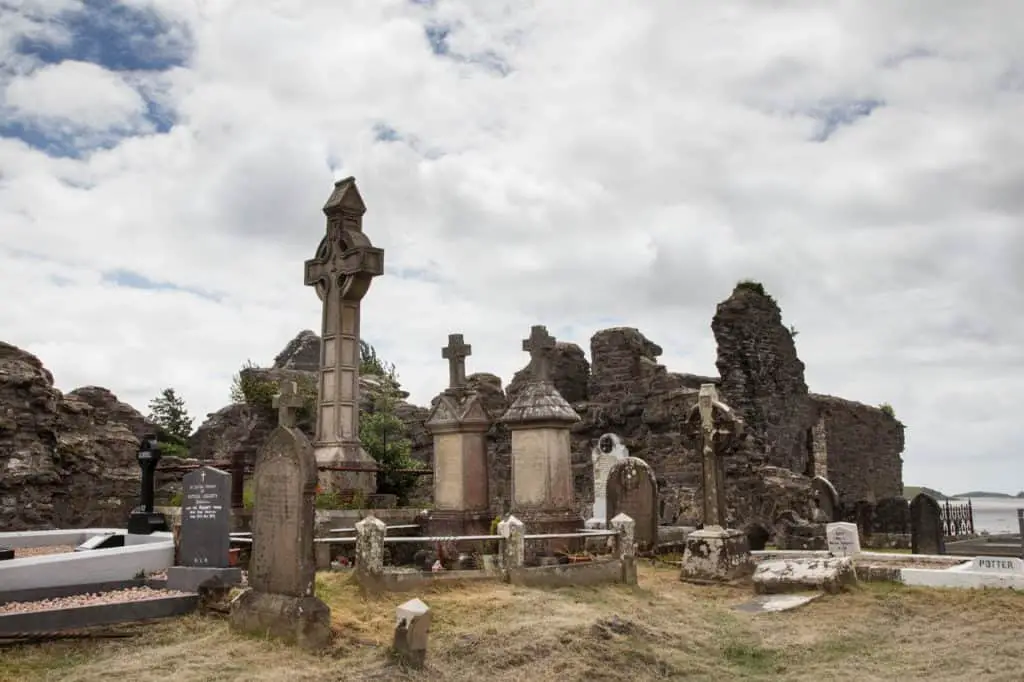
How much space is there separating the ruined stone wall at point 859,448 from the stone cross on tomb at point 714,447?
14.7m

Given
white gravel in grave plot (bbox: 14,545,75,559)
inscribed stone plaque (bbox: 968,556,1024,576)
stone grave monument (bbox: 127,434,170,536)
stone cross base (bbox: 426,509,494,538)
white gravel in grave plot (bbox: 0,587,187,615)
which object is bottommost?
inscribed stone plaque (bbox: 968,556,1024,576)

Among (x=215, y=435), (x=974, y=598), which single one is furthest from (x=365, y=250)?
(x=215, y=435)

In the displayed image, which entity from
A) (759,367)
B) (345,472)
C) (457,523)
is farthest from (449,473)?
(759,367)

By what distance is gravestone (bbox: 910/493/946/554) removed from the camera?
13.6 m

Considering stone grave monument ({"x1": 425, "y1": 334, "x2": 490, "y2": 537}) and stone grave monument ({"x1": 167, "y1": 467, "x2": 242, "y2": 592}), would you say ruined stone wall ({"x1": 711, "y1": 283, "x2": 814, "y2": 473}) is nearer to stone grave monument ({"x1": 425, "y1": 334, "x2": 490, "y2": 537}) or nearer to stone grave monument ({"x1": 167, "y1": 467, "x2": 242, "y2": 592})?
stone grave monument ({"x1": 425, "y1": 334, "x2": 490, "y2": 537})

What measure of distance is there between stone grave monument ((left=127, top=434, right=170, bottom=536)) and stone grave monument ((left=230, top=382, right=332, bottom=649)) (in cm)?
482

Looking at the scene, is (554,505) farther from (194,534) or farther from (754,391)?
(754,391)

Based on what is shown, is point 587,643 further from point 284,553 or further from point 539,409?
point 539,409

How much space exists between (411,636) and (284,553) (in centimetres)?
147

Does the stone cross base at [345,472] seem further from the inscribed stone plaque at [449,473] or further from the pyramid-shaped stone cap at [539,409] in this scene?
the pyramid-shaped stone cap at [539,409]

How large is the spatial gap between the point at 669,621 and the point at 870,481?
23.3m

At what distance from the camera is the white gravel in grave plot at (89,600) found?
7.46 metres

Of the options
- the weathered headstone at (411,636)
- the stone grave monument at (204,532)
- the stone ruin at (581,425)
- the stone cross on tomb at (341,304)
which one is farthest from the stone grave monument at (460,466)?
the weathered headstone at (411,636)

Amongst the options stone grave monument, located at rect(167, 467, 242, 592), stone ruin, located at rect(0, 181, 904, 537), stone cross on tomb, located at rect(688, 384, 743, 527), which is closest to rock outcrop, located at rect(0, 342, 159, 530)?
stone ruin, located at rect(0, 181, 904, 537)
